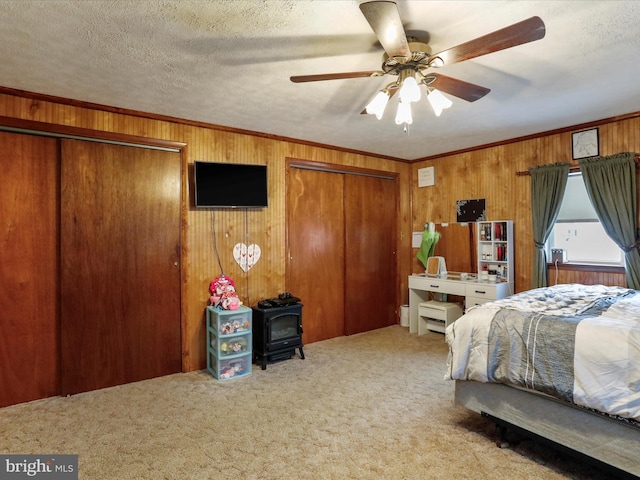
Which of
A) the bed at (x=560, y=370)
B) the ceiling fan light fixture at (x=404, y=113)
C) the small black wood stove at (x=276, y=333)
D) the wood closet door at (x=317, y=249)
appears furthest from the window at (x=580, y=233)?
the small black wood stove at (x=276, y=333)

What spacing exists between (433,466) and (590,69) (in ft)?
8.87

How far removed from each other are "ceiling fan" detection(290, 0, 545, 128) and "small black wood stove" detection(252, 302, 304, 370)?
215 centimetres

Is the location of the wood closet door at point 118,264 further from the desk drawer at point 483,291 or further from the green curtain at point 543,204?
the green curtain at point 543,204

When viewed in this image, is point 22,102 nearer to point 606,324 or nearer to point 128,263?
point 128,263

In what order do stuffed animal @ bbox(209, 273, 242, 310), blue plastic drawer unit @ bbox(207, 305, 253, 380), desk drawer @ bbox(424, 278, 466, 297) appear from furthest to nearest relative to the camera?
1. desk drawer @ bbox(424, 278, 466, 297)
2. stuffed animal @ bbox(209, 273, 242, 310)
3. blue plastic drawer unit @ bbox(207, 305, 253, 380)

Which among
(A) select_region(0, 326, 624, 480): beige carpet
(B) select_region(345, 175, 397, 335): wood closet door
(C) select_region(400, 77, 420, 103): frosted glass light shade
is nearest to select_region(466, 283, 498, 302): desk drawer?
(A) select_region(0, 326, 624, 480): beige carpet

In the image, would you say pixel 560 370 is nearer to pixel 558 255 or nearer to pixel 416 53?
pixel 416 53

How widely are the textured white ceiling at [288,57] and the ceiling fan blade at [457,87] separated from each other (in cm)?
23

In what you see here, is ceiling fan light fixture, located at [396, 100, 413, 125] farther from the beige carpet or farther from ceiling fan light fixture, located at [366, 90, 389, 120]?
the beige carpet

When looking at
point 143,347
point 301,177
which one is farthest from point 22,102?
point 301,177

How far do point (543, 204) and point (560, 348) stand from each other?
241 centimetres

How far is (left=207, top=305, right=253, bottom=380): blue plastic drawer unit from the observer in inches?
125

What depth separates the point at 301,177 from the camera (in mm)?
4203

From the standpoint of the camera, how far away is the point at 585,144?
11.5ft
